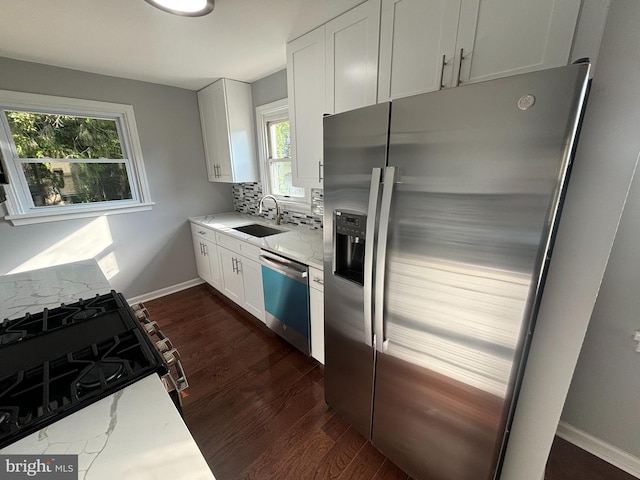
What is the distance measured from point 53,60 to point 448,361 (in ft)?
11.6

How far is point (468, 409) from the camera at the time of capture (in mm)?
1018

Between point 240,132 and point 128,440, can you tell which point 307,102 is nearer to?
point 240,132

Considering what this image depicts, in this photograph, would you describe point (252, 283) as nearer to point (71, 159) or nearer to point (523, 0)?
point (71, 159)

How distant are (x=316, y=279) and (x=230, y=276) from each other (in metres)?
1.38

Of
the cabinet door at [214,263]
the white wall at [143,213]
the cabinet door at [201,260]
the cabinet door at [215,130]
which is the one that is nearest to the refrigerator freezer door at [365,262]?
the cabinet door at [214,263]

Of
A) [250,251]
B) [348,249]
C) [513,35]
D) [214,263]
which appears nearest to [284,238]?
[250,251]

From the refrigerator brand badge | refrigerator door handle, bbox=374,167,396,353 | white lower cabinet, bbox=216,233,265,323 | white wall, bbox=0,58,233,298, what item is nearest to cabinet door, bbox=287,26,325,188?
white lower cabinet, bbox=216,233,265,323

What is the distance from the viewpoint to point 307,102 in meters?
1.89

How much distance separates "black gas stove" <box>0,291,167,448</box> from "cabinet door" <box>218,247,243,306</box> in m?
1.51

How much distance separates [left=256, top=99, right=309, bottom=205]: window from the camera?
2.76 m

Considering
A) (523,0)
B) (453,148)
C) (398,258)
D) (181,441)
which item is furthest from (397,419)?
(523,0)

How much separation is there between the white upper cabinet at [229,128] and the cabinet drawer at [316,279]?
1697 millimetres

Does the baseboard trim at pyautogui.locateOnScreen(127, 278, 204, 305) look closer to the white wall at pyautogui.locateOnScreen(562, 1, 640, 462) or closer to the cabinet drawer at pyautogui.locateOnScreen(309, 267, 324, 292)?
the cabinet drawer at pyautogui.locateOnScreen(309, 267, 324, 292)

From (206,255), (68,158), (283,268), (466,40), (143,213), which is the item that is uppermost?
(466,40)
